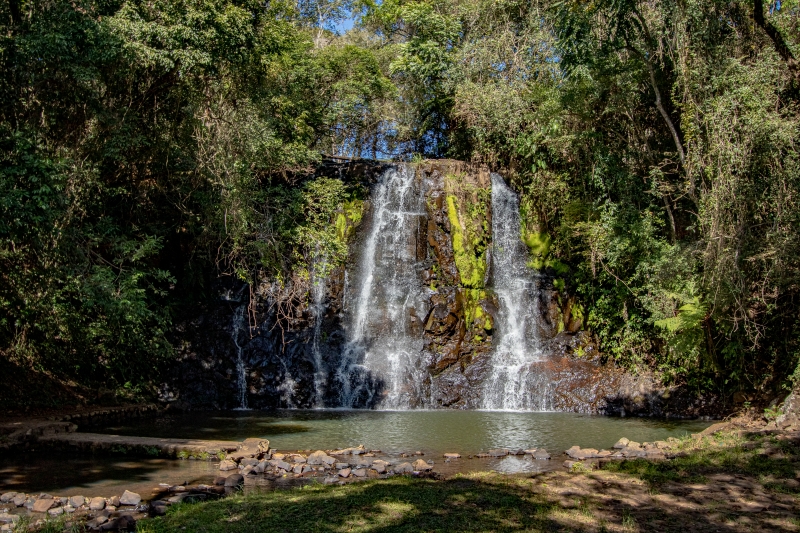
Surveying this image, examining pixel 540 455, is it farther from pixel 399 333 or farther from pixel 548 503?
pixel 399 333

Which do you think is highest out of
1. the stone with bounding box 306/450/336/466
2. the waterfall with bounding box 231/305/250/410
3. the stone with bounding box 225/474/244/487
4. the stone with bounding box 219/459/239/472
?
the waterfall with bounding box 231/305/250/410

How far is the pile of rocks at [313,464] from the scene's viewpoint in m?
7.98

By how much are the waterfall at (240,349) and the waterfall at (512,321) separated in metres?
5.80

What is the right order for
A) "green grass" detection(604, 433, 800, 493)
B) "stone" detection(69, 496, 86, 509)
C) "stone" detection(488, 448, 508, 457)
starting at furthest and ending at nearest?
"stone" detection(488, 448, 508, 457)
"stone" detection(69, 496, 86, 509)
"green grass" detection(604, 433, 800, 493)

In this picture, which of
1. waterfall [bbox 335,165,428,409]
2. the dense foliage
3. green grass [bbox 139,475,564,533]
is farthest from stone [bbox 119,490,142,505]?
waterfall [bbox 335,165,428,409]

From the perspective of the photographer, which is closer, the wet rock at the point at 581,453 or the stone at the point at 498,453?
the wet rock at the point at 581,453

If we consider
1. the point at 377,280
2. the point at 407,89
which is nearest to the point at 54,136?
the point at 377,280

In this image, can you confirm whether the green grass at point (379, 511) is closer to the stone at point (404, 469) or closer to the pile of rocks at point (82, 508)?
the pile of rocks at point (82, 508)

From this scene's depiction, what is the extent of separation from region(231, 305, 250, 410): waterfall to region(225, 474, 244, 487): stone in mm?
7817

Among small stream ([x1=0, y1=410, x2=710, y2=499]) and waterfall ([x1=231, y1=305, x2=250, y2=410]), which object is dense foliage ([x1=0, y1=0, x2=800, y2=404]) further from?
small stream ([x1=0, y1=410, x2=710, y2=499])

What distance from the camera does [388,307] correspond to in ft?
54.9

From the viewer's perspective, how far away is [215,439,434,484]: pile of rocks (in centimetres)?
798

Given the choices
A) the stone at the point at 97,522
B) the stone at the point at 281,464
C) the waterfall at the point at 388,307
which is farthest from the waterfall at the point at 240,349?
the stone at the point at 97,522

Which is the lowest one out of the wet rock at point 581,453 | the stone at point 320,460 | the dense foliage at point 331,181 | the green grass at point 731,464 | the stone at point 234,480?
the stone at point 234,480
